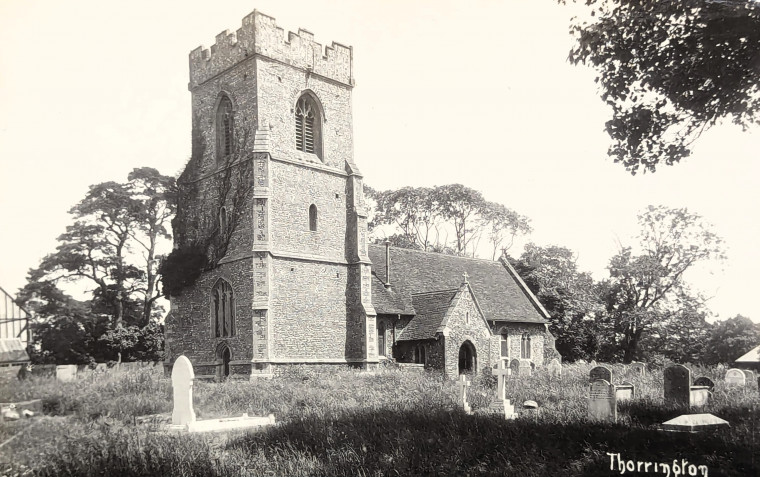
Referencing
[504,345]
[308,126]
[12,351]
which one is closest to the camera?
[12,351]

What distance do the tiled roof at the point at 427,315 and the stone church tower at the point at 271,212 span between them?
243 cm

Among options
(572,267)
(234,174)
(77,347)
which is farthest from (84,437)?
(572,267)

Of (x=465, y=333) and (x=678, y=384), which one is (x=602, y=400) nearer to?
(x=678, y=384)

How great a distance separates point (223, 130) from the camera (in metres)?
29.2

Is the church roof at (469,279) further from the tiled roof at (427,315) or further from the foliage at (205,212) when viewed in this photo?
the foliage at (205,212)

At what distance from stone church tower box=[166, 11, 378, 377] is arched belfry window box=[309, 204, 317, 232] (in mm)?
43

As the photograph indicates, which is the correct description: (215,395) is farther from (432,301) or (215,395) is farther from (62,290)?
(62,290)

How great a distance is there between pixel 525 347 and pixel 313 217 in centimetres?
Answer: 1542

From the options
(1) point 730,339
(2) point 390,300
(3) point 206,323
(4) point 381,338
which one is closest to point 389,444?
(3) point 206,323

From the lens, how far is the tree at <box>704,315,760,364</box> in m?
40.8

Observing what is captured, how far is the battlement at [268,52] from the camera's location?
2714 cm

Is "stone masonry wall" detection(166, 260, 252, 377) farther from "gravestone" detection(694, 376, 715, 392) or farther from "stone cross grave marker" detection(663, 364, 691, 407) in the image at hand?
"gravestone" detection(694, 376, 715, 392)

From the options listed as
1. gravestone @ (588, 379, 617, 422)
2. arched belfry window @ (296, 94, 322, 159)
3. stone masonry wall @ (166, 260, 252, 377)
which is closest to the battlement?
arched belfry window @ (296, 94, 322, 159)

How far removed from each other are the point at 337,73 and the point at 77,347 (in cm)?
2269
